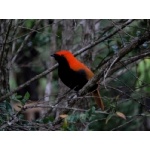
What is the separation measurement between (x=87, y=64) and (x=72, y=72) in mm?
137

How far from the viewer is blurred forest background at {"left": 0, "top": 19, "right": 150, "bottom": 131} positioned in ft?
7.82

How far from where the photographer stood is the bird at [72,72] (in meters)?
3.42

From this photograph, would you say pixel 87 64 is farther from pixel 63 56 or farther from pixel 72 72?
pixel 63 56

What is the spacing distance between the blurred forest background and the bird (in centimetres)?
8

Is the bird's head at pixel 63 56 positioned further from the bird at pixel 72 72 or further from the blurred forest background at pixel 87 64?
the blurred forest background at pixel 87 64

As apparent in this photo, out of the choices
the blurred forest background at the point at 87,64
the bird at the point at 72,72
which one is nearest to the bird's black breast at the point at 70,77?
the bird at the point at 72,72

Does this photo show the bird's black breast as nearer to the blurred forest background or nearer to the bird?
the bird

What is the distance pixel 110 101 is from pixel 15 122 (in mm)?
565

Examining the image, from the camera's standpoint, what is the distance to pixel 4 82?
125 inches

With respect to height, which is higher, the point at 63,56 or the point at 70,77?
the point at 63,56

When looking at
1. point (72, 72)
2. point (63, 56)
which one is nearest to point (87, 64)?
point (72, 72)

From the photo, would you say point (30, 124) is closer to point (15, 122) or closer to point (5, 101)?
point (15, 122)

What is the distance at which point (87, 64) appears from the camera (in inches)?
141

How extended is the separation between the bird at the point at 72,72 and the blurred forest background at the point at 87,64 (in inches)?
3.3
